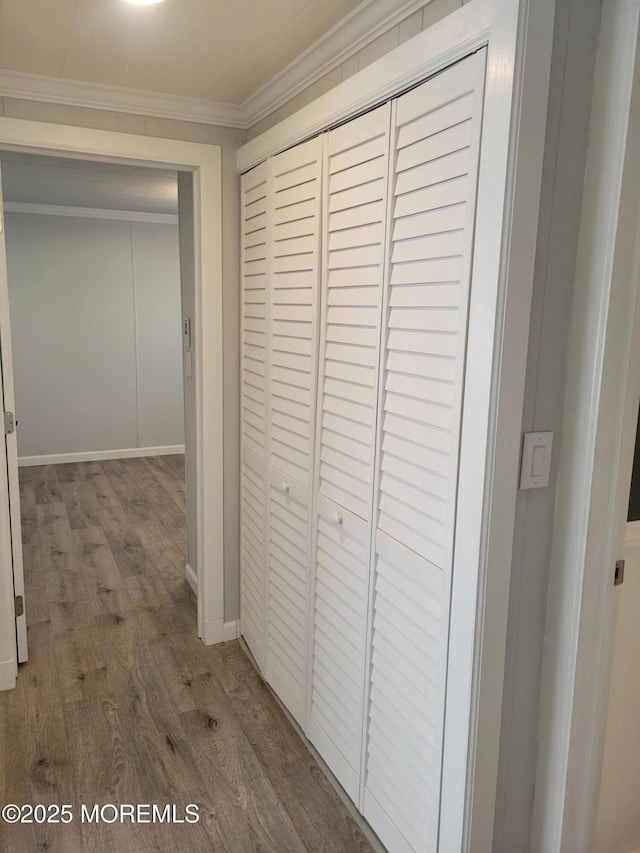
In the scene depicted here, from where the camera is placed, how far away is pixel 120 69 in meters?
2.14

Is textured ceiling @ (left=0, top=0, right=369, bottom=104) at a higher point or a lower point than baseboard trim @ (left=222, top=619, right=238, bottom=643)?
higher

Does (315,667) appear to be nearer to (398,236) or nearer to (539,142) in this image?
(398,236)

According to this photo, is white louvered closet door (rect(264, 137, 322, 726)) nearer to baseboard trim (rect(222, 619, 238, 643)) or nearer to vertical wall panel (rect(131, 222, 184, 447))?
baseboard trim (rect(222, 619, 238, 643))

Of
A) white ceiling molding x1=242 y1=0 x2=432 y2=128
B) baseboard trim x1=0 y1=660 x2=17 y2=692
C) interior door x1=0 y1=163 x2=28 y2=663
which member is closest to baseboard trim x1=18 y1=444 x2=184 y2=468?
interior door x1=0 y1=163 x2=28 y2=663

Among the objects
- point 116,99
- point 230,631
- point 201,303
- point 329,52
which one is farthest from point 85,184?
point 230,631

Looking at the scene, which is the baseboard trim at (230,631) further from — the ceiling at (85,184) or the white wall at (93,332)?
the white wall at (93,332)

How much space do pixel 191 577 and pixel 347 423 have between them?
196cm

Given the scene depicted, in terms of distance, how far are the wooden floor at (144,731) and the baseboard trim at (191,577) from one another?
6cm

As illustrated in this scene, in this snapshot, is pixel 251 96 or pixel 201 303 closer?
pixel 251 96

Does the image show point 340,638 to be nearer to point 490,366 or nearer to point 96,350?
point 490,366

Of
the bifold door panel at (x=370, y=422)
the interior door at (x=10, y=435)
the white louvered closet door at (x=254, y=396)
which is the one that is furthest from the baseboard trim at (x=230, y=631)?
the interior door at (x=10, y=435)

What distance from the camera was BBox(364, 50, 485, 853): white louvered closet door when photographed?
1.35 meters

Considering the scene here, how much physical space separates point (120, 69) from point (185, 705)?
228 cm

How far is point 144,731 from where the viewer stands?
7.52ft
